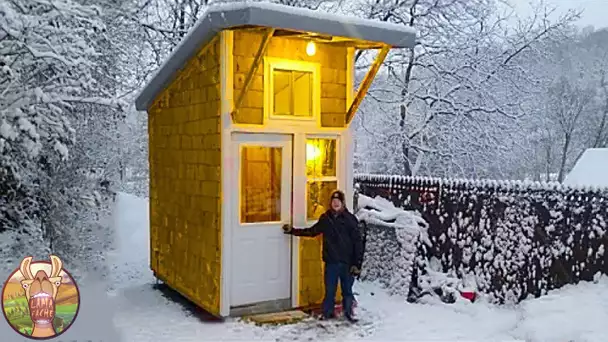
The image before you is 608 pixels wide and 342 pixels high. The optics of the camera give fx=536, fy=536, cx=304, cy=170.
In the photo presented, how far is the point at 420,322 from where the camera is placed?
5.84 m

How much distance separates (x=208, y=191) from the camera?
5.80 metres

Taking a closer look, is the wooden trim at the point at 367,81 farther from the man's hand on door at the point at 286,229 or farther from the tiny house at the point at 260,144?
the man's hand on door at the point at 286,229

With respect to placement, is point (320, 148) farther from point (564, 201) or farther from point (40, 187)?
point (40, 187)

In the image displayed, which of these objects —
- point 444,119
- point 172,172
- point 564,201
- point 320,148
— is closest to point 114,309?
point 172,172

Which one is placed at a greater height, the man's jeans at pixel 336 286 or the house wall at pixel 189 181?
the house wall at pixel 189 181

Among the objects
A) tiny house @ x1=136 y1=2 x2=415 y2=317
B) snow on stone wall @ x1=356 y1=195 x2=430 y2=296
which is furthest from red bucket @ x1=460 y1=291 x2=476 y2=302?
tiny house @ x1=136 y1=2 x2=415 y2=317

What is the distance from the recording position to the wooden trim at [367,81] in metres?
5.89

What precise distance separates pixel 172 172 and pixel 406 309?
334cm

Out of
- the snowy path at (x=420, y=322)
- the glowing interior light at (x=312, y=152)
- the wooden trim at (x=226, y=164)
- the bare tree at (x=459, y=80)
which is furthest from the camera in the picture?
the bare tree at (x=459, y=80)

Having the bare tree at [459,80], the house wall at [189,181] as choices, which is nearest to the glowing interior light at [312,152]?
the house wall at [189,181]

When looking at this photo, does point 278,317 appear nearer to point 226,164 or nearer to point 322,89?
point 226,164

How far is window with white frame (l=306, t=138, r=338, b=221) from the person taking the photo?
242 inches

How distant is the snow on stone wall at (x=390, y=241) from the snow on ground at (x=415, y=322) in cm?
31

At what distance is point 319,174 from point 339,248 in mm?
963
